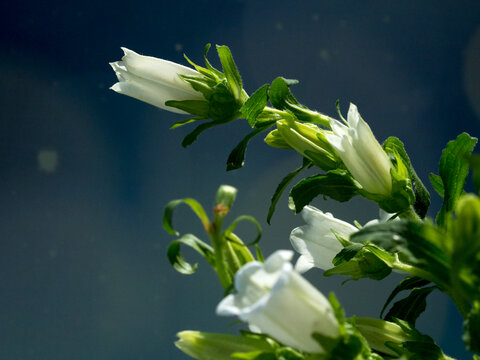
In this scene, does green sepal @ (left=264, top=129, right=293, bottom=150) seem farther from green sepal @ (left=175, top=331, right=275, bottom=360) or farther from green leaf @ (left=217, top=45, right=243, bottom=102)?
green sepal @ (left=175, top=331, right=275, bottom=360)

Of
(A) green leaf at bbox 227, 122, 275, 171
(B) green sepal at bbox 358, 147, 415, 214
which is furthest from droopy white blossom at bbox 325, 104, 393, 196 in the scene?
(A) green leaf at bbox 227, 122, 275, 171

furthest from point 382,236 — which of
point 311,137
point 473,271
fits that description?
point 311,137

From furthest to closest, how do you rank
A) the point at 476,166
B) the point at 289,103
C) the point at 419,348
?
the point at 289,103 → the point at 419,348 → the point at 476,166

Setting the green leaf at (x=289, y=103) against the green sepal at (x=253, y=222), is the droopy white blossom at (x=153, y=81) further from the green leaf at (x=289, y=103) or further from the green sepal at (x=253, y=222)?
the green sepal at (x=253, y=222)

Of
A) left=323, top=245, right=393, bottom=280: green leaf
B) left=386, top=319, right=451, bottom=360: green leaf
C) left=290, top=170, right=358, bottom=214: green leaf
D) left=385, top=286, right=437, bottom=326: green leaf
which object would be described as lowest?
left=386, top=319, right=451, bottom=360: green leaf

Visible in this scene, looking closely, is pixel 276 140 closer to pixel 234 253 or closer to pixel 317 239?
pixel 317 239

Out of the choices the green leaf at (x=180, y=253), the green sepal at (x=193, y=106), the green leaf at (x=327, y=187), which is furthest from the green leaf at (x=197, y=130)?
the green leaf at (x=180, y=253)

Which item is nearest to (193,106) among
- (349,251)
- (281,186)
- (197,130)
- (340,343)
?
(197,130)
